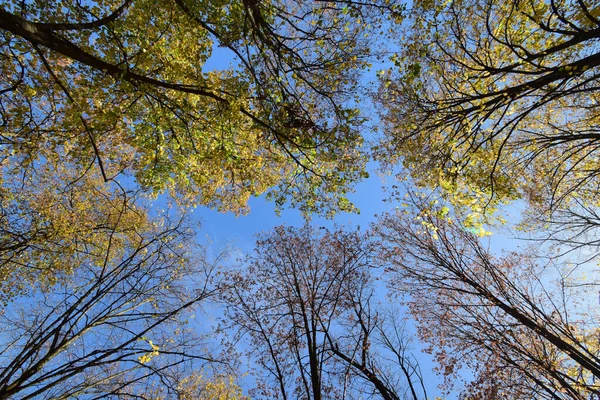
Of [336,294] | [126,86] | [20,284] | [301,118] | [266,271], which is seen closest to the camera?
[126,86]

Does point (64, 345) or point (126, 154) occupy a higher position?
point (126, 154)

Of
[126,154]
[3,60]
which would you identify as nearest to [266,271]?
[126,154]

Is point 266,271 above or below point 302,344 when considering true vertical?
above

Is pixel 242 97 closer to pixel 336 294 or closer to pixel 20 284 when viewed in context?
pixel 336 294

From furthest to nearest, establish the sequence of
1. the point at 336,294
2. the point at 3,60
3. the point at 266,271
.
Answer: the point at 266,271
the point at 336,294
the point at 3,60

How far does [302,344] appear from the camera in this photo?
8898 mm

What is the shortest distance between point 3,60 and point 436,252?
12.7m

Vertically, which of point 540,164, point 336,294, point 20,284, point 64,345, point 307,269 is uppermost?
point 540,164

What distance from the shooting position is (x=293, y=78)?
22.8 ft

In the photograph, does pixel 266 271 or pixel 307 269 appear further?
pixel 266 271

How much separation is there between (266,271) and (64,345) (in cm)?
688

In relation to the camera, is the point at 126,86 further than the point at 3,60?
No

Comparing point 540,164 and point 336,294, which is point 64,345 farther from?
point 540,164

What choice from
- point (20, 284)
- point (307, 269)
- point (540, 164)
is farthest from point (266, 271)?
point (540, 164)
